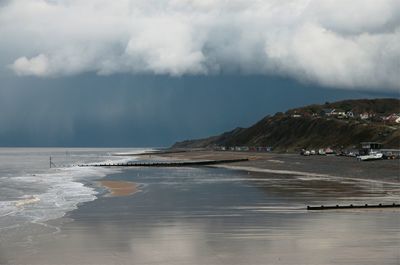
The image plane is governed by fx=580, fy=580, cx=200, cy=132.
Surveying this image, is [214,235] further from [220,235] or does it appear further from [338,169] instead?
[338,169]

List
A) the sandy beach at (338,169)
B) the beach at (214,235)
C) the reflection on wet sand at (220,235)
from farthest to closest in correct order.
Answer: the sandy beach at (338,169) < the beach at (214,235) < the reflection on wet sand at (220,235)

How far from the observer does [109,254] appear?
803 inches

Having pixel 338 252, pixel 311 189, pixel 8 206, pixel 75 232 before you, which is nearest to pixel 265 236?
pixel 338 252

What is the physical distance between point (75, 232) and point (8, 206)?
49.9 ft

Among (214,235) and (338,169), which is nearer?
(214,235)

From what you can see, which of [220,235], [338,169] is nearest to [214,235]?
[220,235]

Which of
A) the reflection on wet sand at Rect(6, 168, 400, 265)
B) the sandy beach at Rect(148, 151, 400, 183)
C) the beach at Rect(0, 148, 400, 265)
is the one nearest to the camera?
the reflection on wet sand at Rect(6, 168, 400, 265)

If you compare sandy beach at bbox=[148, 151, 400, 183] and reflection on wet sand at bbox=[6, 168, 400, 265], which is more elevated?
reflection on wet sand at bbox=[6, 168, 400, 265]

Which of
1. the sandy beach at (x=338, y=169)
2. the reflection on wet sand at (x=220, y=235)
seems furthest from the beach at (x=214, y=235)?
the sandy beach at (x=338, y=169)

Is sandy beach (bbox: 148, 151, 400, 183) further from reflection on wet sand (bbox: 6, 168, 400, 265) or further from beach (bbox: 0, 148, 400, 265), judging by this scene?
reflection on wet sand (bbox: 6, 168, 400, 265)

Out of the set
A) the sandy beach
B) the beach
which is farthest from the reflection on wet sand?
the sandy beach

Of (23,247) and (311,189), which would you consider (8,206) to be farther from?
(311,189)

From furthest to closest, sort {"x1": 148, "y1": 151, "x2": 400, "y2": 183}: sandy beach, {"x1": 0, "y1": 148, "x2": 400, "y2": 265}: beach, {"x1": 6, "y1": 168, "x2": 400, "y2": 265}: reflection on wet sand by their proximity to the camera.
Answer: {"x1": 148, "y1": 151, "x2": 400, "y2": 183}: sandy beach, {"x1": 0, "y1": 148, "x2": 400, "y2": 265}: beach, {"x1": 6, "y1": 168, "x2": 400, "y2": 265}: reflection on wet sand

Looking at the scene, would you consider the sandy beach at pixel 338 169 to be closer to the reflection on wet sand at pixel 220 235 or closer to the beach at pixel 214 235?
the beach at pixel 214 235
